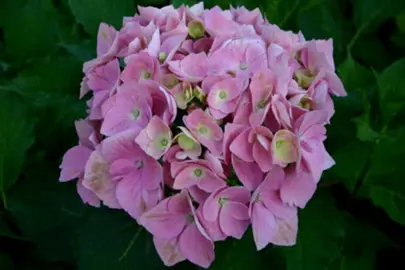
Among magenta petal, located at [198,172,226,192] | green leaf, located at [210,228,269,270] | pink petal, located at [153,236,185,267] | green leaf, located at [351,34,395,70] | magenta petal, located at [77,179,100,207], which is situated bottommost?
green leaf, located at [210,228,269,270]

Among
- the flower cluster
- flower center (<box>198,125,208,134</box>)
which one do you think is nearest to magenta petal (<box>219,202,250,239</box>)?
the flower cluster

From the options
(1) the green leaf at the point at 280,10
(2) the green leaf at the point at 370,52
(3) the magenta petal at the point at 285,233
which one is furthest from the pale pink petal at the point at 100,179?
(2) the green leaf at the point at 370,52

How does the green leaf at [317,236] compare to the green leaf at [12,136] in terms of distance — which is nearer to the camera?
the green leaf at [317,236]

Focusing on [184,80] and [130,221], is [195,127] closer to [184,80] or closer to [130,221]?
[184,80]

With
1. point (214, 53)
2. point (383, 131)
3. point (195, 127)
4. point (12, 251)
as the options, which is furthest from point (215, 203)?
point (12, 251)

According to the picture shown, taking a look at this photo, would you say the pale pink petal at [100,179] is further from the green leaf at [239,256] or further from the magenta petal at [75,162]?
the green leaf at [239,256]

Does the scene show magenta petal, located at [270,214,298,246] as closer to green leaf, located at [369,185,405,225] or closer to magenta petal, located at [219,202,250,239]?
magenta petal, located at [219,202,250,239]
